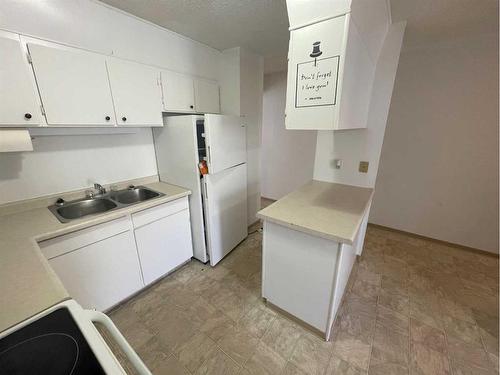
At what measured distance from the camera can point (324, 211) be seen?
149 centimetres

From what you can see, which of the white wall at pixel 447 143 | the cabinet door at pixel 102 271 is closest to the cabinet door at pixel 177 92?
the cabinet door at pixel 102 271

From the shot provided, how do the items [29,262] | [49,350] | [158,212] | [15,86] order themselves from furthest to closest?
[158,212]
[15,86]
[29,262]
[49,350]

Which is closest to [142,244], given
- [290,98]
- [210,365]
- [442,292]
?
[210,365]

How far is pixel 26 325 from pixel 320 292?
1.42 metres

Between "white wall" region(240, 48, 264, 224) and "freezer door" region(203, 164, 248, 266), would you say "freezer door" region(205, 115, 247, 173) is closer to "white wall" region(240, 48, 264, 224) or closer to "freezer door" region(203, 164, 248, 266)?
"freezer door" region(203, 164, 248, 266)

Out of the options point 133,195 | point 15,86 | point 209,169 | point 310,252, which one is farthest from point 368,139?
point 15,86

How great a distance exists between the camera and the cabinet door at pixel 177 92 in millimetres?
1954

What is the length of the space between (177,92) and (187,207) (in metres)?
1.17

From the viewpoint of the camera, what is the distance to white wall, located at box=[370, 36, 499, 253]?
2.16m

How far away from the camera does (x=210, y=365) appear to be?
1.34m

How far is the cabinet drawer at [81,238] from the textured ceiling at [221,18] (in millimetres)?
1690

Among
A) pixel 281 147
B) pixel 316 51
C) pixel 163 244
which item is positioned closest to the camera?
pixel 316 51

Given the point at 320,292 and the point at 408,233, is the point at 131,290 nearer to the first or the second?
the point at 320,292

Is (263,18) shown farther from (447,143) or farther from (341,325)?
(341,325)
